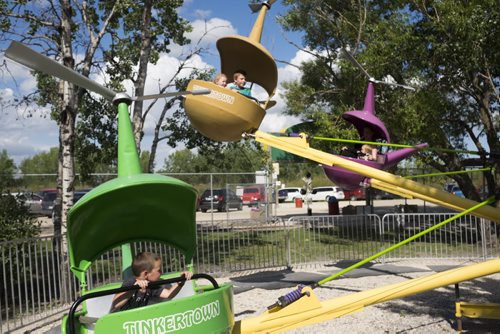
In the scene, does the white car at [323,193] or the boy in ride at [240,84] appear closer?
the boy in ride at [240,84]

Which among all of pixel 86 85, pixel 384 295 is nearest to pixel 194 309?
pixel 384 295

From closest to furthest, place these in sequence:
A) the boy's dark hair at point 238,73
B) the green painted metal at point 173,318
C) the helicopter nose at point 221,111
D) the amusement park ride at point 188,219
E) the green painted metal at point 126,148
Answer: the green painted metal at point 173,318 < the amusement park ride at point 188,219 < the green painted metal at point 126,148 < the helicopter nose at point 221,111 < the boy's dark hair at point 238,73

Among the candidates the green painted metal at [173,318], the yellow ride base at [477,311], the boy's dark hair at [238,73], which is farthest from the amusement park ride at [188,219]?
the yellow ride base at [477,311]

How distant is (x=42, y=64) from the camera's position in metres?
3.98

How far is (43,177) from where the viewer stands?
57.6ft

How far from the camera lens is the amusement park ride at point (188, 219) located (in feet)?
10.7

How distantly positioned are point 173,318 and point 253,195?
63.6 ft

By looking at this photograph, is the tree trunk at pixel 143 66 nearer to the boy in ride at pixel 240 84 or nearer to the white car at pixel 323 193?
the boy in ride at pixel 240 84

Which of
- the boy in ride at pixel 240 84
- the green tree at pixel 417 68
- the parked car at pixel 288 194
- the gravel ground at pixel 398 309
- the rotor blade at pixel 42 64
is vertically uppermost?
the green tree at pixel 417 68

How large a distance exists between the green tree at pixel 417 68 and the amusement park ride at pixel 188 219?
3.48 meters

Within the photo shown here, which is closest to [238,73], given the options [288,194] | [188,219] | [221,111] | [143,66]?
[221,111]

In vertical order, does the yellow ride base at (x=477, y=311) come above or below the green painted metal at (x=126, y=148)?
below

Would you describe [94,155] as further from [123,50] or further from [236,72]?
[236,72]

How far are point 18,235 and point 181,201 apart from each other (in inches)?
224
